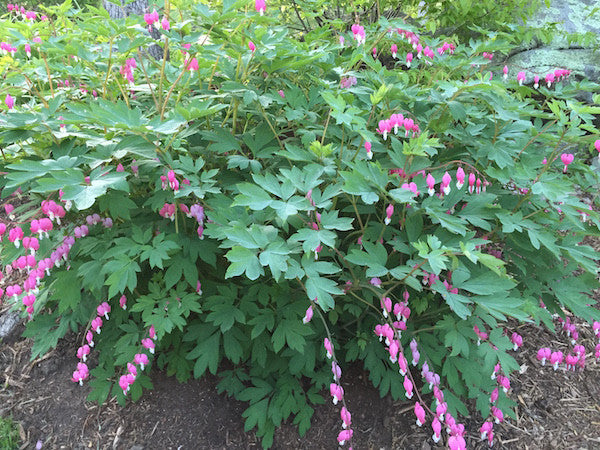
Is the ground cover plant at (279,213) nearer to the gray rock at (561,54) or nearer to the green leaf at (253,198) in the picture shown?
the green leaf at (253,198)

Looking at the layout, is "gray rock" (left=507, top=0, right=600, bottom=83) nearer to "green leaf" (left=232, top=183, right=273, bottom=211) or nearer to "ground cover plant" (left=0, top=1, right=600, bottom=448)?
"ground cover plant" (left=0, top=1, right=600, bottom=448)

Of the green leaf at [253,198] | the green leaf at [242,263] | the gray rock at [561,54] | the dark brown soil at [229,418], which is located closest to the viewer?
the green leaf at [242,263]

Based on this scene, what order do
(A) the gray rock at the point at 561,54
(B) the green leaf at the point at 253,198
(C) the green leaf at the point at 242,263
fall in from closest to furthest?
1. (C) the green leaf at the point at 242,263
2. (B) the green leaf at the point at 253,198
3. (A) the gray rock at the point at 561,54

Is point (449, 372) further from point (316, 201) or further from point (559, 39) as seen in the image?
point (559, 39)

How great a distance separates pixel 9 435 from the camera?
2781 millimetres

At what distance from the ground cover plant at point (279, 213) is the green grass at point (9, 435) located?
0.65 meters

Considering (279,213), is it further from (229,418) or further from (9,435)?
(9,435)

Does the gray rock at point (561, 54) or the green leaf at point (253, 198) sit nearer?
the green leaf at point (253, 198)

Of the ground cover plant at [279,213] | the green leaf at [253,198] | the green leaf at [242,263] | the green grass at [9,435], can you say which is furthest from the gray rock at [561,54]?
the green grass at [9,435]

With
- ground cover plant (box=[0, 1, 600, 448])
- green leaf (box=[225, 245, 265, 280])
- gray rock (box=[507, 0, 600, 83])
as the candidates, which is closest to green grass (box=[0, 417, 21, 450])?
ground cover plant (box=[0, 1, 600, 448])

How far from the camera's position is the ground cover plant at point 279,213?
1895mm

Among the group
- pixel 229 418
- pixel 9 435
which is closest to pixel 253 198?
pixel 229 418

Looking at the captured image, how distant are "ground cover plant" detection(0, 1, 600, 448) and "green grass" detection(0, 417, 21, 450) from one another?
0.65 m

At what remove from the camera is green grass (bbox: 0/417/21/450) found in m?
2.73
